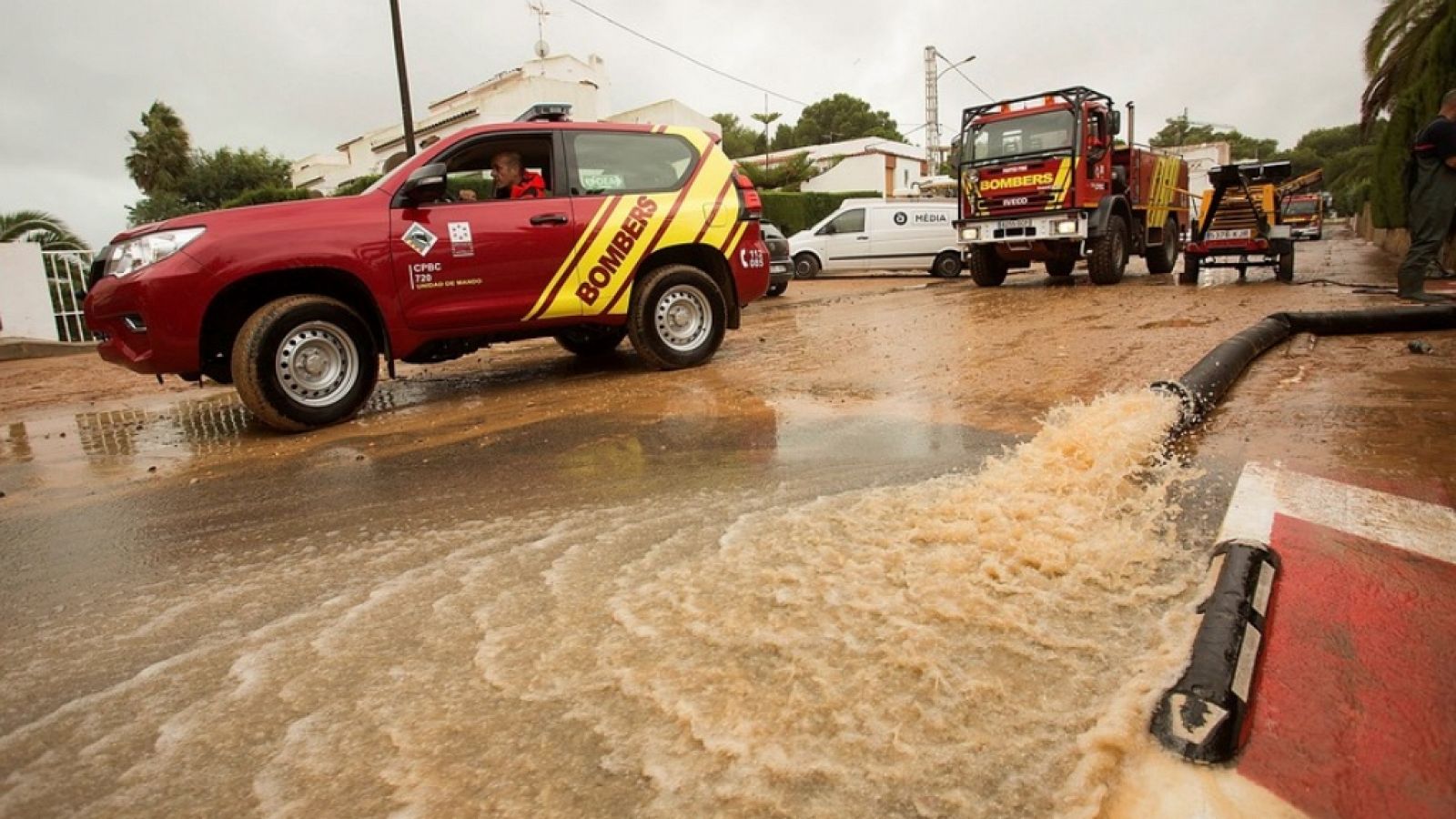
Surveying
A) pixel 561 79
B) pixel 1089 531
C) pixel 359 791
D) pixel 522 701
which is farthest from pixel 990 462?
pixel 561 79

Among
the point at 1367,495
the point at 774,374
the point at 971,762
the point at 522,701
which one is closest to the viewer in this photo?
the point at 971,762

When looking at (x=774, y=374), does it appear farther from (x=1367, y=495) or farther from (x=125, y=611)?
(x=125, y=611)

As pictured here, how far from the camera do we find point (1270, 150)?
8800 centimetres

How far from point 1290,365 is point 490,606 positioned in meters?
4.89

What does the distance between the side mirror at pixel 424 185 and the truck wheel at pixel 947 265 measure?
45.7ft

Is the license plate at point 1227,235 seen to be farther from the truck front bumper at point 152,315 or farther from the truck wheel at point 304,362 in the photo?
the truck front bumper at point 152,315

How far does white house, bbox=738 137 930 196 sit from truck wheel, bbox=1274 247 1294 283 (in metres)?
30.6

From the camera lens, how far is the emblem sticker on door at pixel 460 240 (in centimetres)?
489

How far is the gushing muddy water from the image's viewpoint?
141 centimetres

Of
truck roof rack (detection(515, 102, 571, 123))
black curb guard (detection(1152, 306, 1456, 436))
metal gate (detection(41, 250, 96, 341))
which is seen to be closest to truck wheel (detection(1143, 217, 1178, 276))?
black curb guard (detection(1152, 306, 1456, 436))

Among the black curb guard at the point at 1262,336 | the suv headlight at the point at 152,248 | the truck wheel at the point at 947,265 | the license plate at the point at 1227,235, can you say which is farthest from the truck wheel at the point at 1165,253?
the suv headlight at the point at 152,248

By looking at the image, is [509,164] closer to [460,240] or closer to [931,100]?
[460,240]

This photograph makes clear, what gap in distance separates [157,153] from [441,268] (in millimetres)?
52469

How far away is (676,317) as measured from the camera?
19.6 feet
